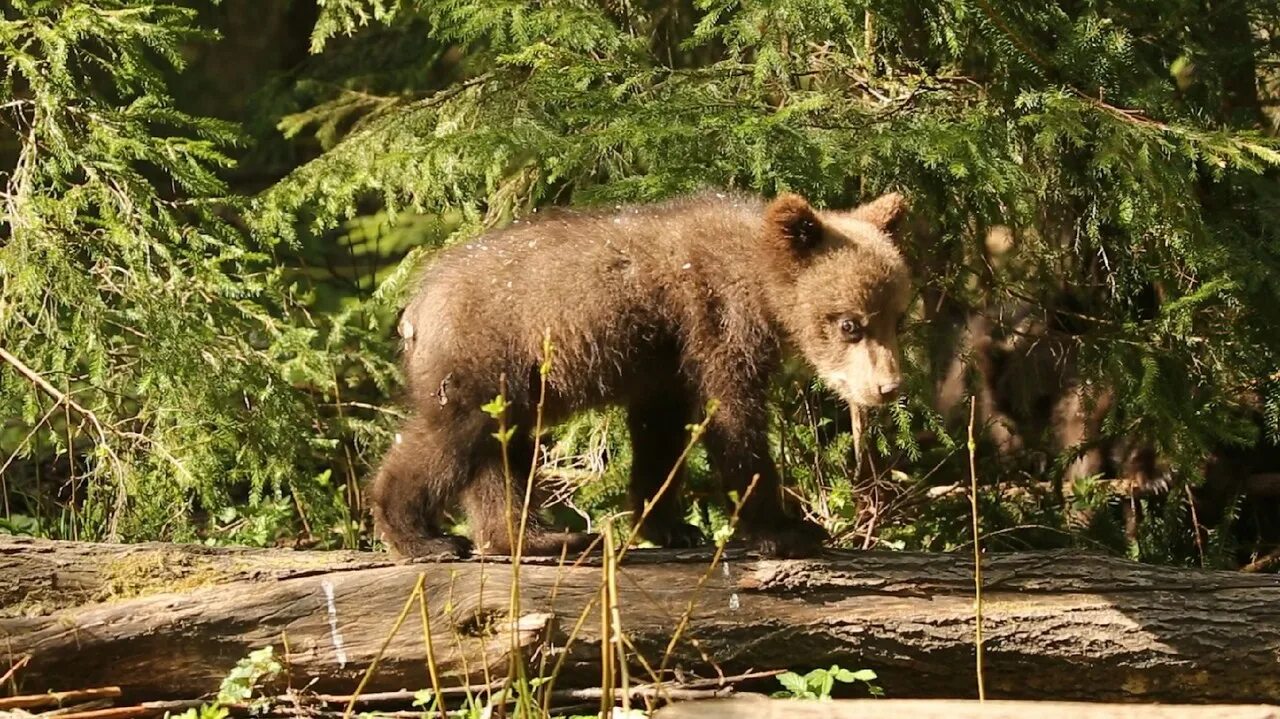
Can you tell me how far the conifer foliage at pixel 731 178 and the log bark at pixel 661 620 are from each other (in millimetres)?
1113

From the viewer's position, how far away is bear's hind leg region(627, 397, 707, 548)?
21.2 ft

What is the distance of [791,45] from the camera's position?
6867mm

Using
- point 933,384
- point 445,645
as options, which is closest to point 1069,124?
point 933,384

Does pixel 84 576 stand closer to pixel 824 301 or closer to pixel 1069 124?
pixel 824 301

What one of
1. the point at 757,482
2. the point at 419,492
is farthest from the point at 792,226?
the point at 419,492

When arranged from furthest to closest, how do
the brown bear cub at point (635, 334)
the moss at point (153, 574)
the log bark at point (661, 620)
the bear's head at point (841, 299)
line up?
1. the bear's head at point (841, 299)
2. the brown bear cub at point (635, 334)
3. the moss at point (153, 574)
4. the log bark at point (661, 620)

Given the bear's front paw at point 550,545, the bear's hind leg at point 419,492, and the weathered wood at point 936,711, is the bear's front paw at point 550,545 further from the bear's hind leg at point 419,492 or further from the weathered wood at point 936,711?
the weathered wood at point 936,711

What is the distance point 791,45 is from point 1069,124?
148 centimetres

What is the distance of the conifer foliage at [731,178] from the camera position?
6238 mm

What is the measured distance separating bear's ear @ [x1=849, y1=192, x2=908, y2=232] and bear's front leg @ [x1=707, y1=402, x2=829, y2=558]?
3.32 feet

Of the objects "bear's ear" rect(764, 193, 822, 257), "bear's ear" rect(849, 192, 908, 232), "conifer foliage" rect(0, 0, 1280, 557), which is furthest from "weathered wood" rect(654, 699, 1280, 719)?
"bear's ear" rect(849, 192, 908, 232)

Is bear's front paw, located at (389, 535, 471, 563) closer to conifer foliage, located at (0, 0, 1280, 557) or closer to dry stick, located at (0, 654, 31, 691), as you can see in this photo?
conifer foliage, located at (0, 0, 1280, 557)

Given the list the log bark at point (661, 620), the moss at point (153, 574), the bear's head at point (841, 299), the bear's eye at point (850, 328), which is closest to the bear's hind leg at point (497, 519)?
the log bark at point (661, 620)

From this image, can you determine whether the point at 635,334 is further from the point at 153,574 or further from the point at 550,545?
the point at 153,574
